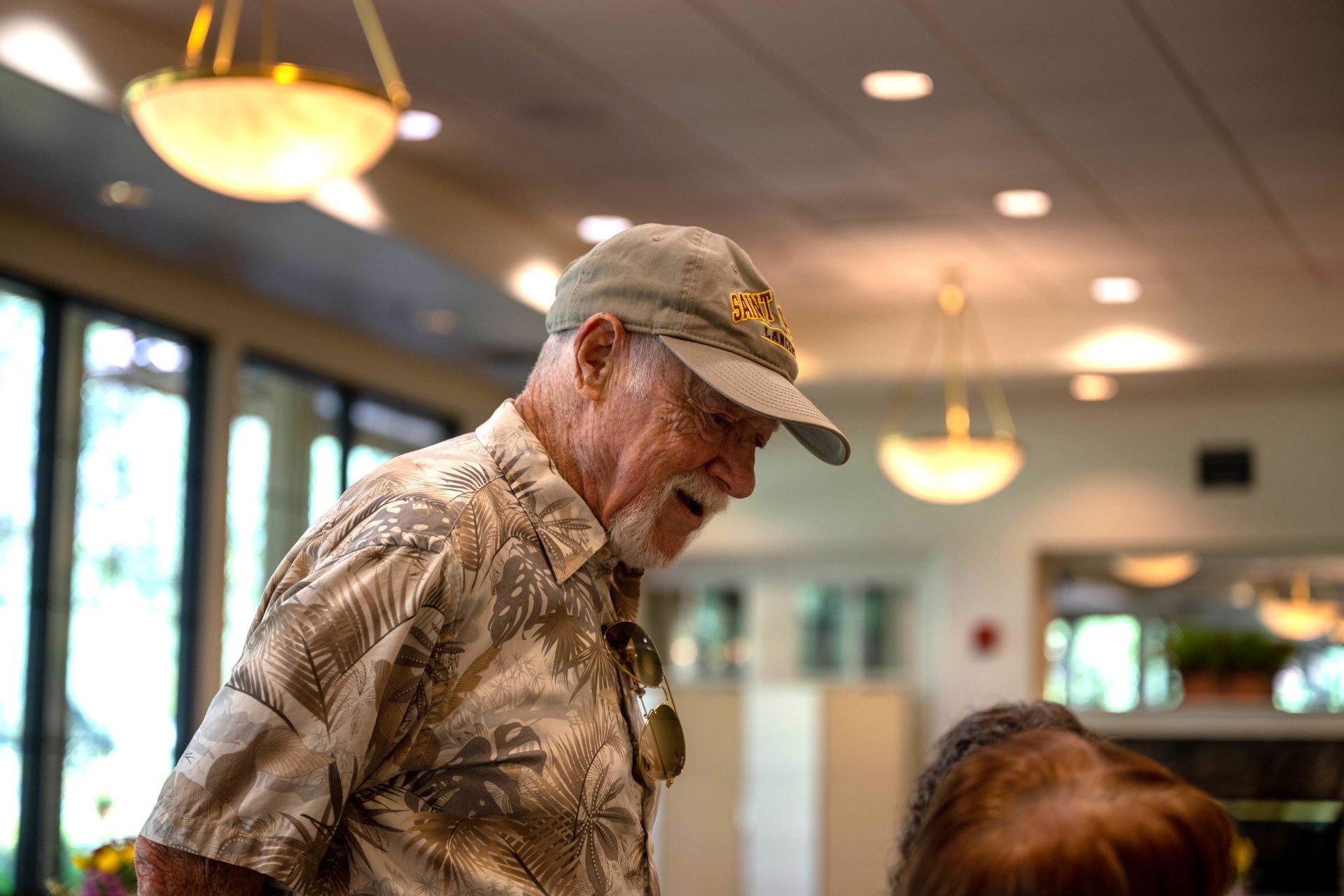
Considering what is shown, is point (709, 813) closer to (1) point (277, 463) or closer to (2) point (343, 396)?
(2) point (343, 396)

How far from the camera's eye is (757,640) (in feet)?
34.3

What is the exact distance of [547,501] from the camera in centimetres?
152

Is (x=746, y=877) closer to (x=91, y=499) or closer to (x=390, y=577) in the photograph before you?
(x=91, y=499)

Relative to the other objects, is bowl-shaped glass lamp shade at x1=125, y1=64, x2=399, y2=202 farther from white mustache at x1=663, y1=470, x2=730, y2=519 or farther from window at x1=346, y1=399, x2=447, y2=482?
window at x1=346, y1=399, x2=447, y2=482

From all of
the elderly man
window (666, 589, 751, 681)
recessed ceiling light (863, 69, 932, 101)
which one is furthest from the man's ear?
window (666, 589, 751, 681)

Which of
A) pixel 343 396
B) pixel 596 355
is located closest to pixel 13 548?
pixel 343 396

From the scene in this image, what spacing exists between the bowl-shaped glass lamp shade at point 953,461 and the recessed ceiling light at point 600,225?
66.8 inches

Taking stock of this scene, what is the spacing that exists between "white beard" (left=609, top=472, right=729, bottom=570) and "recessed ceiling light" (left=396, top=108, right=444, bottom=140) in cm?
463

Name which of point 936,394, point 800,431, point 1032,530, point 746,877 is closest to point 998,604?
point 1032,530

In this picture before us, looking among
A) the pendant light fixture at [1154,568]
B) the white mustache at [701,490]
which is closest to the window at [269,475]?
the pendant light fixture at [1154,568]

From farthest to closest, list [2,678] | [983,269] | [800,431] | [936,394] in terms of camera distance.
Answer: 1. [936,394]
2. [983,269]
3. [2,678]
4. [800,431]

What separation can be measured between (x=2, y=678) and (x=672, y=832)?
16.4 feet

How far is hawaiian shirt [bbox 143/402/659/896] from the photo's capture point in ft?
4.19

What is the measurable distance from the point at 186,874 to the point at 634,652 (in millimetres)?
471
